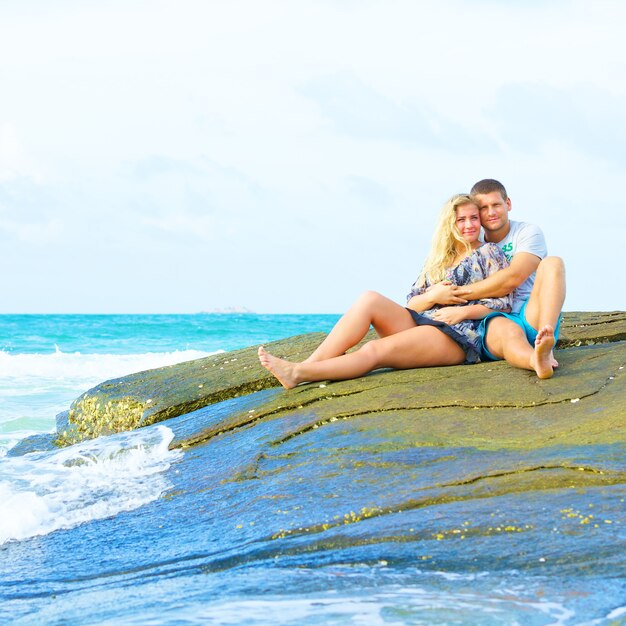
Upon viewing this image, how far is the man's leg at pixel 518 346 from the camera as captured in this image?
16.6 feet

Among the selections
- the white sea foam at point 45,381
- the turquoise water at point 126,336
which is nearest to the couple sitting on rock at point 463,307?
the white sea foam at point 45,381

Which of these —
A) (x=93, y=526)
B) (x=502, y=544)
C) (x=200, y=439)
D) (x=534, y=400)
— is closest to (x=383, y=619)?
(x=502, y=544)

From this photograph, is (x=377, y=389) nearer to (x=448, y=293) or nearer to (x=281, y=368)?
(x=281, y=368)

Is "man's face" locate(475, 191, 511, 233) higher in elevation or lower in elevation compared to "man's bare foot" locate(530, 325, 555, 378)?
higher

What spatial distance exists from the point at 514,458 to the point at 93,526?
214 cm

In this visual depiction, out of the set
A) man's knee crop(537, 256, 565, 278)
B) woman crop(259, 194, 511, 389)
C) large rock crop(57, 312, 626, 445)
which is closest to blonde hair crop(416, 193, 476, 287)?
woman crop(259, 194, 511, 389)

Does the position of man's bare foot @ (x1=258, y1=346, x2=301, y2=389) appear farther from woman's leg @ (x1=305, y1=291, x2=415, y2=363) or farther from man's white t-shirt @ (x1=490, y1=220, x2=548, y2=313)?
man's white t-shirt @ (x1=490, y1=220, x2=548, y2=313)

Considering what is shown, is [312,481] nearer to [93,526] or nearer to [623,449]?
[93,526]

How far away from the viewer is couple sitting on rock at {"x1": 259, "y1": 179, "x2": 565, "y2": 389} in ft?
18.8

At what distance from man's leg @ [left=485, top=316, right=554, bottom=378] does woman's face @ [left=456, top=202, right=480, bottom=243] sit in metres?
0.65

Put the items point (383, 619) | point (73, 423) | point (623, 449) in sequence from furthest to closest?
1. point (73, 423)
2. point (623, 449)
3. point (383, 619)

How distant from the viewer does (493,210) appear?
609cm

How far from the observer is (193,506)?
4.23 m

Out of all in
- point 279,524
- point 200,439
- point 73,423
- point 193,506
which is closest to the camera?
point 279,524
